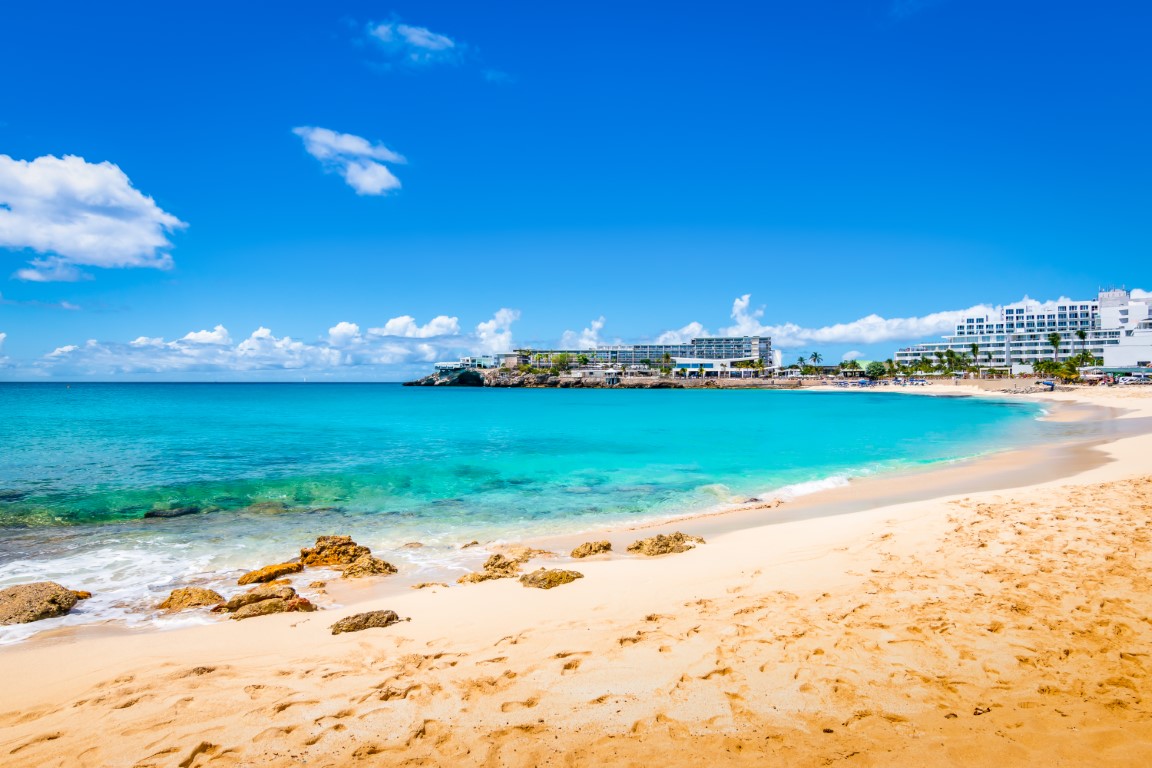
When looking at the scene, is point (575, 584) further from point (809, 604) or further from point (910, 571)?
point (910, 571)

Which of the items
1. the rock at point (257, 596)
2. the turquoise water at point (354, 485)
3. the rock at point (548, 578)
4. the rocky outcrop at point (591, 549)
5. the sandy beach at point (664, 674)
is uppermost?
the sandy beach at point (664, 674)

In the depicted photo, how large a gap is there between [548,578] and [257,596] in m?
4.36

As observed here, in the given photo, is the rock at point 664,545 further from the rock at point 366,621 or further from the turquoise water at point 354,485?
the rock at point 366,621

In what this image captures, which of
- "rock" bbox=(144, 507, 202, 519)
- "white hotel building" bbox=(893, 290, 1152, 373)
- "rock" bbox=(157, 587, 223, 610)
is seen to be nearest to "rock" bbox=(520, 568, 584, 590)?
"rock" bbox=(157, 587, 223, 610)

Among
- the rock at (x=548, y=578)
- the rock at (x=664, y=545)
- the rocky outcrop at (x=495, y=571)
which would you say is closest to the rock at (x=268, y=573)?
the rocky outcrop at (x=495, y=571)

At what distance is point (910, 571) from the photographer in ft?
26.4

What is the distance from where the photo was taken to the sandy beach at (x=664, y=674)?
4.20m

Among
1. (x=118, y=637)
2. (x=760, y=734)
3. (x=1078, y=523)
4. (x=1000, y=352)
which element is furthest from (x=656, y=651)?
(x=1000, y=352)

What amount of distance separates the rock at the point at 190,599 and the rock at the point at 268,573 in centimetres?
86

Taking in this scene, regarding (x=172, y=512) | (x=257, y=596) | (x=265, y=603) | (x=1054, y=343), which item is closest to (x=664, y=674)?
(x=265, y=603)

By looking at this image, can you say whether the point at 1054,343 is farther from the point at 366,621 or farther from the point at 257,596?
the point at 257,596

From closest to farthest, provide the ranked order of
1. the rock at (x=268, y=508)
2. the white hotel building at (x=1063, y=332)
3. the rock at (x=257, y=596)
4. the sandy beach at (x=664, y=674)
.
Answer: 1. the sandy beach at (x=664, y=674)
2. the rock at (x=257, y=596)
3. the rock at (x=268, y=508)
4. the white hotel building at (x=1063, y=332)

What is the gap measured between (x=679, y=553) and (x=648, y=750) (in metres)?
6.61

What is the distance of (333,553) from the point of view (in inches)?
427
